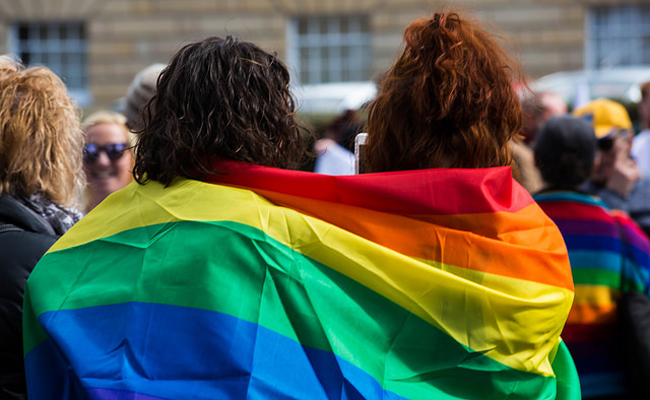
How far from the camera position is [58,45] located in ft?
57.8

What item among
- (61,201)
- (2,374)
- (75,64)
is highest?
(75,64)

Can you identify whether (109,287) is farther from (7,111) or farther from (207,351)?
(7,111)

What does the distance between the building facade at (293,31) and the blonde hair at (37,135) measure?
13482mm

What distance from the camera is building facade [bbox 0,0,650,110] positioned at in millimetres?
15570

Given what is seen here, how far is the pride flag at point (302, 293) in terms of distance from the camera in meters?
1.69

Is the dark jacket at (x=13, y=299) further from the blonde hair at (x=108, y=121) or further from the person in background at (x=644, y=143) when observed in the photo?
the person in background at (x=644, y=143)

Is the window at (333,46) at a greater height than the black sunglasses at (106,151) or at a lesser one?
greater

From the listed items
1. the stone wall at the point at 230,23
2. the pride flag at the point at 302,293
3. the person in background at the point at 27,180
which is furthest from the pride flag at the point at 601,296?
the stone wall at the point at 230,23

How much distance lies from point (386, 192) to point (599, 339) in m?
1.54

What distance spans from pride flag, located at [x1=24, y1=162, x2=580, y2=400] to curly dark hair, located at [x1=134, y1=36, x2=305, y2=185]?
0.05 metres

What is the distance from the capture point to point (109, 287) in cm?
177

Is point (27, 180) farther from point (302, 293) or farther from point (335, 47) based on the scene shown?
point (335, 47)

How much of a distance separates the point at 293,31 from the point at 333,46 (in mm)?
1000

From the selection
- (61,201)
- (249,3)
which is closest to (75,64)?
(249,3)
